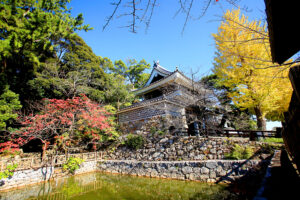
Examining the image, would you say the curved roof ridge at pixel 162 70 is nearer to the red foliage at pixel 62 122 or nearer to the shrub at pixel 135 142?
the shrub at pixel 135 142

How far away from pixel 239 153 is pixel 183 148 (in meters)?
2.85

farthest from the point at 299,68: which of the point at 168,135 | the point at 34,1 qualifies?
the point at 34,1

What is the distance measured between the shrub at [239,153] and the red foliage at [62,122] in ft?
28.1

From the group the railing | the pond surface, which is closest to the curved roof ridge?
the pond surface

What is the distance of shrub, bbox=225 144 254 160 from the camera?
251 inches

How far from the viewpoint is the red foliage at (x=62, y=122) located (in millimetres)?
8922

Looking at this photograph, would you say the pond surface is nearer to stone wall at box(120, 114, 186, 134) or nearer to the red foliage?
the red foliage

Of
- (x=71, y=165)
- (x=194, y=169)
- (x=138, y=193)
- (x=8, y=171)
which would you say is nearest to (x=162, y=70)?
(x=194, y=169)

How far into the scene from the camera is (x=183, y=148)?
831cm

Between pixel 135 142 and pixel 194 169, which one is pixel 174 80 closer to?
pixel 135 142

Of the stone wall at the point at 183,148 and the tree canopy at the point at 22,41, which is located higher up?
the tree canopy at the point at 22,41

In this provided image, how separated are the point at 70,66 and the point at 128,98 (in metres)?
6.51

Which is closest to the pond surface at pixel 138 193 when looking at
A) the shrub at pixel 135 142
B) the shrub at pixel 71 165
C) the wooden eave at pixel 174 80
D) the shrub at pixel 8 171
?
the shrub at pixel 8 171

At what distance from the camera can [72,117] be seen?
975 centimetres
